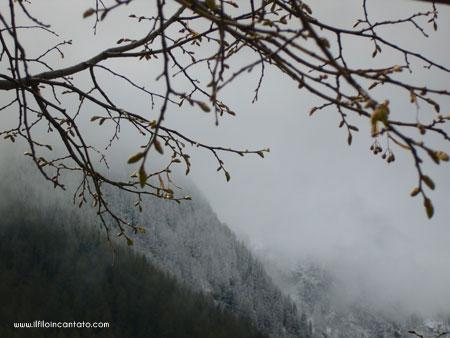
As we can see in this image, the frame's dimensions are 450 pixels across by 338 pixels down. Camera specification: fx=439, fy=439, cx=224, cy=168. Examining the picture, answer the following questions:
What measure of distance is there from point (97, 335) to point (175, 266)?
184 ft

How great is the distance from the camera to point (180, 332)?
59938mm

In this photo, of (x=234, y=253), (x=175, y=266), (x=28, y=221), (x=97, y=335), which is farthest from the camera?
(x=234, y=253)

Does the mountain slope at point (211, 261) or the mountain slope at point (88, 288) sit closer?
the mountain slope at point (88, 288)

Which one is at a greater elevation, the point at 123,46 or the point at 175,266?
the point at 175,266

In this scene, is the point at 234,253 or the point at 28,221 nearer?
the point at 28,221

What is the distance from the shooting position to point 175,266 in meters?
108

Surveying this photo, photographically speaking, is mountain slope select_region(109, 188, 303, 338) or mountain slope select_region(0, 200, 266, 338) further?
mountain slope select_region(109, 188, 303, 338)

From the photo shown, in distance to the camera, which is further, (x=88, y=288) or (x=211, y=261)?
(x=211, y=261)

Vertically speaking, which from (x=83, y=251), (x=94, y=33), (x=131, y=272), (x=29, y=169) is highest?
(x=29, y=169)

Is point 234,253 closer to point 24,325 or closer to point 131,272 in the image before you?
point 131,272

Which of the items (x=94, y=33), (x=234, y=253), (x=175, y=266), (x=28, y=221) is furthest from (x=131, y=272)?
(x=94, y=33)

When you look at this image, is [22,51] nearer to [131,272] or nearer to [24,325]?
[24,325]

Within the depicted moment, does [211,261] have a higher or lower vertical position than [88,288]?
higher

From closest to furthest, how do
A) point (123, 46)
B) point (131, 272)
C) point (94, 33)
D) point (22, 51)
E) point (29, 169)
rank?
point (22, 51)
point (123, 46)
point (94, 33)
point (131, 272)
point (29, 169)
